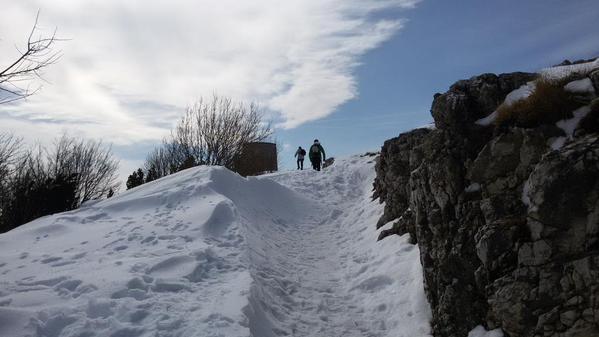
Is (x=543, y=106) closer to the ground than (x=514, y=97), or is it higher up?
closer to the ground

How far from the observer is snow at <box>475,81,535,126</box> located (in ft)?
17.5

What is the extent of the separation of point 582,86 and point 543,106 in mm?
526

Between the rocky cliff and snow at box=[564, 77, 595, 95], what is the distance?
0.01 metres

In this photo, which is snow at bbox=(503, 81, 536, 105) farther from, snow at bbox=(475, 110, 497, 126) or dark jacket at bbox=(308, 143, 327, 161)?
dark jacket at bbox=(308, 143, 327, 161)

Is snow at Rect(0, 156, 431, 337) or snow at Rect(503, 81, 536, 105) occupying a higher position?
snow at Rect(503, 81, 536, 105)

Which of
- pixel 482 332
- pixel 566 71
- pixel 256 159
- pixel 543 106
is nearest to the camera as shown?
pixel 482 332

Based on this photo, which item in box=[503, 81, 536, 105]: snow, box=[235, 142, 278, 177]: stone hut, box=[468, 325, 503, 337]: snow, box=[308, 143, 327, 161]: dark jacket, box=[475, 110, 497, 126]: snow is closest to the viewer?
box=[468, 325, 503, 337]: snow

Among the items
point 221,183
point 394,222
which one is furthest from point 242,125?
point 394,222

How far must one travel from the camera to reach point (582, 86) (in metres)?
4.86

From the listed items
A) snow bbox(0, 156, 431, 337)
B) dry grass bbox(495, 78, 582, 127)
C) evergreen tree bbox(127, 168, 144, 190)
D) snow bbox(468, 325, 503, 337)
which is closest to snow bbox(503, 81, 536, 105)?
dry grass bbox(495, 78, 582, 127)

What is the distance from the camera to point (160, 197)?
10438 millimetres

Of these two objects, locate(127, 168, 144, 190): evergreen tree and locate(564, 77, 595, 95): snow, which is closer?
locate(564, 77, 595, 95): snow

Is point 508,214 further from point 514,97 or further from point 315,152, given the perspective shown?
point 315,152

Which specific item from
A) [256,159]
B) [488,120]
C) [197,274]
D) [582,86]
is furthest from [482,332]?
[256,159]
